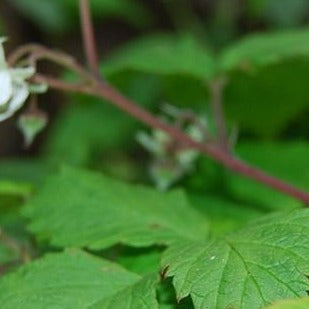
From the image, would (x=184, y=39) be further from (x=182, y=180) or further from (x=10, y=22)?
(x=10, y=22)

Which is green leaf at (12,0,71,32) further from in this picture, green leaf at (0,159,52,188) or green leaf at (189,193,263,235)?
green leaf at (189,193,263,235)

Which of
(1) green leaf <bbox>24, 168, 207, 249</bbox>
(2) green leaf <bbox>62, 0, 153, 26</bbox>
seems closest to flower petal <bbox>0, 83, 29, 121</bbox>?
(1) green leaf <bbox>24, 168, 207, 249</bbox>

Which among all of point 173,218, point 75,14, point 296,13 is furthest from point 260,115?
point 75,14

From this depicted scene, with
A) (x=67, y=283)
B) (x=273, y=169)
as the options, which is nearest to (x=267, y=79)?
(x=273, y=169)

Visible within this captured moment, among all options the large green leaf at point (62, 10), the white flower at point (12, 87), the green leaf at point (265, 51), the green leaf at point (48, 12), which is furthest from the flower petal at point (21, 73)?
the green leaf at point (48, 12)

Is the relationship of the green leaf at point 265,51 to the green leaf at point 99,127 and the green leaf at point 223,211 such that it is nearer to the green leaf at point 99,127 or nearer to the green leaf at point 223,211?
the green leaf at point 223,211

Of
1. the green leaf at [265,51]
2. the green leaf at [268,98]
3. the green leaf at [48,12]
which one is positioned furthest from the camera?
the green leaf at [48,12]

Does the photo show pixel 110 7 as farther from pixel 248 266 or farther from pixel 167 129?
pixel 248 266
